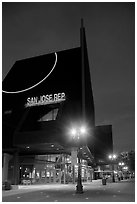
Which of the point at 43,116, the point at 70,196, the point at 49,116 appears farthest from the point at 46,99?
the point at 70,196

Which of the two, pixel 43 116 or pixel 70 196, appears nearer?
pixel 70 196

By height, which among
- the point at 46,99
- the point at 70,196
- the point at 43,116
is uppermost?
the point at 46,99

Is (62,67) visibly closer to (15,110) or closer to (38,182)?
(15,110)

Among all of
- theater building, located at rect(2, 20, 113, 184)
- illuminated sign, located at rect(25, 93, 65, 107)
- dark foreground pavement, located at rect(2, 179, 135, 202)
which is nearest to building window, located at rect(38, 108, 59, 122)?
theater building, located at rect(2, 20, 113, 184)

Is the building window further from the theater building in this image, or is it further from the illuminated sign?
the illuminated sign

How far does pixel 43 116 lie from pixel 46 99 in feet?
16.1

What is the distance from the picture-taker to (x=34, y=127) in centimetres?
4212

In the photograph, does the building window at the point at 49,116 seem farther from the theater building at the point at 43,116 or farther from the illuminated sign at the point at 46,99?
the illuminated sign at the point at 46,99

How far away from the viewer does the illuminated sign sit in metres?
39.3

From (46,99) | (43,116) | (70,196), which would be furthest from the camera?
(43,116)

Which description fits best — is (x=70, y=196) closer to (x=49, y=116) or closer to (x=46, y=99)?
(x=46, y=99)

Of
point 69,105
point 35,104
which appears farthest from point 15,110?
point 69,105

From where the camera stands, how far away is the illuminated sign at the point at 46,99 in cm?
3931

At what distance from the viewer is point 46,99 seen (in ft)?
131
